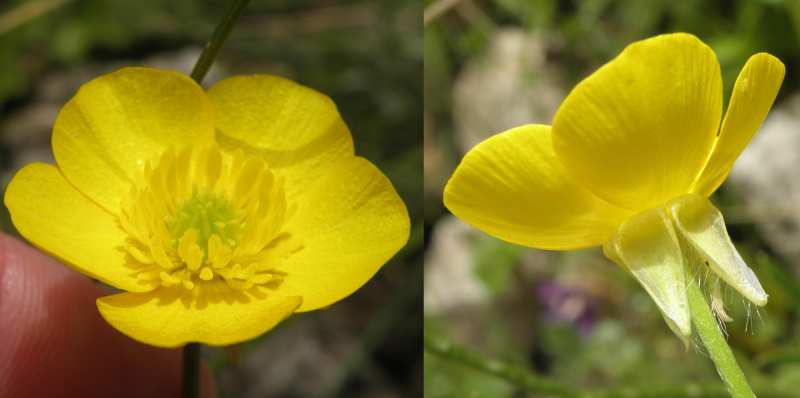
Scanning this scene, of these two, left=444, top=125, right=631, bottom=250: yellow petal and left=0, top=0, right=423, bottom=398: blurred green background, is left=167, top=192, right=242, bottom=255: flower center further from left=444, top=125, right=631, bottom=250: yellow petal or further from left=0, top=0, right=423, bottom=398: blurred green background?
left=0, top=0, right=423, bottom=398: blurred green background

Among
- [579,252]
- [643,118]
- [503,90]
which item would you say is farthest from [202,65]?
[503,90]

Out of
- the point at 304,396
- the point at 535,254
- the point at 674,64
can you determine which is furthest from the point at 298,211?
the point at 535,254

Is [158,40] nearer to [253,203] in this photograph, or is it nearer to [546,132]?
[253,203]

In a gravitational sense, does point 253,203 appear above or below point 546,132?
below

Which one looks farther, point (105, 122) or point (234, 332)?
point (105, 122)

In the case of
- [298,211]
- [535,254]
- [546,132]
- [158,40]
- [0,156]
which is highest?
[546,132]

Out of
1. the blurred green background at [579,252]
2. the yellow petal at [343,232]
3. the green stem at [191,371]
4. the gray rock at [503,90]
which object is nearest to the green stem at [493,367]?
the yellow petal at [343,232]

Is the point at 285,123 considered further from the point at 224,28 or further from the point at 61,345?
the point at 61,345
